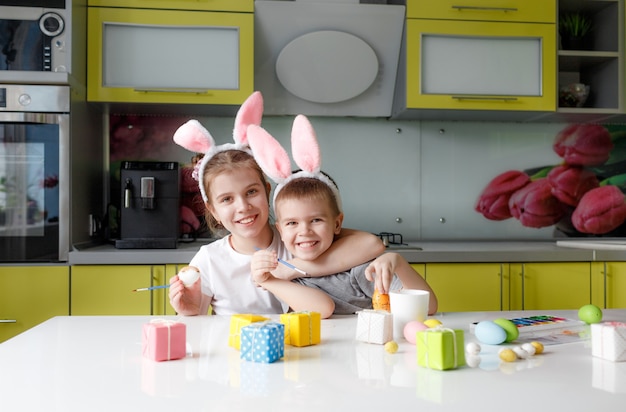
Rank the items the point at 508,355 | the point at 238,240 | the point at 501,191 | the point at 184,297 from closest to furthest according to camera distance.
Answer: the point at 508,355, the point at 184,297, the point at 238,240, the point at 501,191

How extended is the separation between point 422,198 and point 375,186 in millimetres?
253

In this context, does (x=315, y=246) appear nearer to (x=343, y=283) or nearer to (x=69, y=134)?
(x=343, y=283)

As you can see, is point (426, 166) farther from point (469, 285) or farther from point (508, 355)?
point (508, 355)

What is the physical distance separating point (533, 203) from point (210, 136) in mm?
2156

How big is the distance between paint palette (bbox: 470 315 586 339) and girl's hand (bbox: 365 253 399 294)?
0.19 m

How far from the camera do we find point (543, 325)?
125cm

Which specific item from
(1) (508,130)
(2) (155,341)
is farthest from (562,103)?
(2) (155,341)

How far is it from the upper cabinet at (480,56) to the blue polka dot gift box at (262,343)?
6.49ft

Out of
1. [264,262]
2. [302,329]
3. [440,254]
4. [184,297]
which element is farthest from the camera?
[440,254]

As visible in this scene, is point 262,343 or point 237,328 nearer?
point 262,343

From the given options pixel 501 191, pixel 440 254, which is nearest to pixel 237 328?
pixel 440 254

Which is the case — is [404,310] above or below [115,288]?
above

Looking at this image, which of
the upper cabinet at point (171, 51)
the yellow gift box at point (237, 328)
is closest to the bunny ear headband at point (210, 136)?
the yellow gift box at point (237, 328)

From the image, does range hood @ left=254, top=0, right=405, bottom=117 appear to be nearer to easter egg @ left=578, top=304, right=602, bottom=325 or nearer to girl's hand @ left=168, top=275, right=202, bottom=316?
girl's hand @ left=168, top=275, right=202, bottom=316
